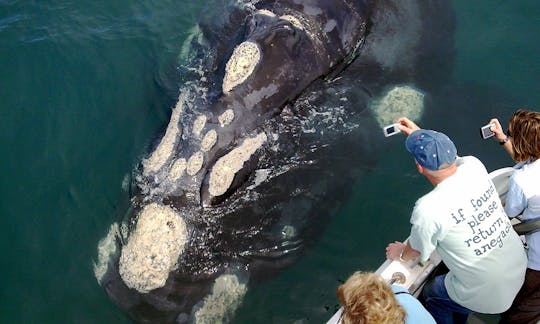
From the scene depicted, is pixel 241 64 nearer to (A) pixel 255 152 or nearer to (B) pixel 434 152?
(A) pixel 255 152

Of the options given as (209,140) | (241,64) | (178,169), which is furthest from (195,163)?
(241,64)

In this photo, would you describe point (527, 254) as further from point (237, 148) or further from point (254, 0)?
point (254, 0)

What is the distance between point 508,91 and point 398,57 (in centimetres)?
221

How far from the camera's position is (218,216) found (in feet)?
22.0

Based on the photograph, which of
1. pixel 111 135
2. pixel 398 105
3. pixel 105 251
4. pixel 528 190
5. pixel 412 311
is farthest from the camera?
pixel 111 135

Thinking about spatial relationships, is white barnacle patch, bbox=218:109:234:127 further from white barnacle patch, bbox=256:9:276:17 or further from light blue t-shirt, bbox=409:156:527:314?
light blue t-shirt, bbox=409:156:527:314

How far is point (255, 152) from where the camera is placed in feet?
23.4

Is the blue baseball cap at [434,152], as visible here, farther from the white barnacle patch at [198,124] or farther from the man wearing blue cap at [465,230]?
the white barnacle patch at [198,124]

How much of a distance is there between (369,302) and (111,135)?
6.56 metres

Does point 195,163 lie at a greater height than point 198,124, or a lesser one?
lesser

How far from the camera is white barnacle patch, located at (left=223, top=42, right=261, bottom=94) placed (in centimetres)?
728

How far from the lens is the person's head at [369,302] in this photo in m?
3.84

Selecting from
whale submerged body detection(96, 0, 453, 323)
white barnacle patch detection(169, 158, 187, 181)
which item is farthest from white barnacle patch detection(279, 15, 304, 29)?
white barnacle patch detection(169, 158, 187, 181)

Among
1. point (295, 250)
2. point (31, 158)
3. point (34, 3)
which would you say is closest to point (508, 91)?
Answer: point (295, 250)
